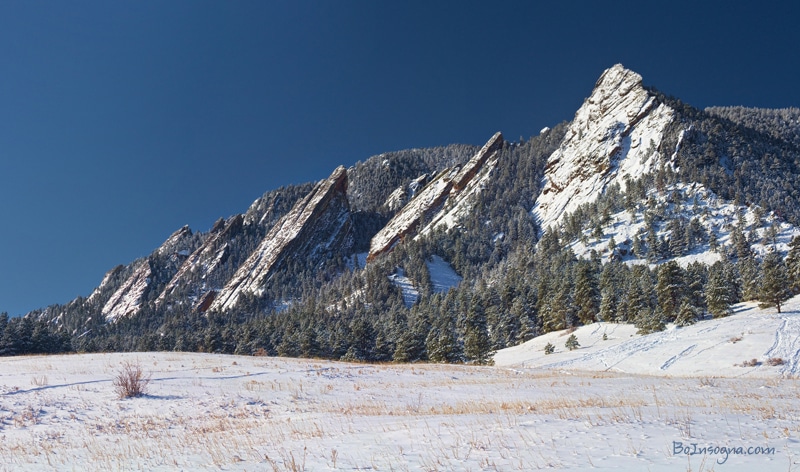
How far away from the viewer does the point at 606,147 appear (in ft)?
503

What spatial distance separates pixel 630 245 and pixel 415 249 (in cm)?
6815

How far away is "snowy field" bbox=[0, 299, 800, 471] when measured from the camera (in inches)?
279

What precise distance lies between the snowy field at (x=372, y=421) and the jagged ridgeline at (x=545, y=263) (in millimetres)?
34408

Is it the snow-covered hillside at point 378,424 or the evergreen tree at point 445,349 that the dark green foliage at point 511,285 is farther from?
the snow-covered hillside at point 378,424

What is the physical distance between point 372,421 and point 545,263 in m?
94.3

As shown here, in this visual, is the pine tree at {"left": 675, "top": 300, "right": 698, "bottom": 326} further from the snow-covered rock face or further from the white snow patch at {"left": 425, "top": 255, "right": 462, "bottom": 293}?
the snow-covered rock face

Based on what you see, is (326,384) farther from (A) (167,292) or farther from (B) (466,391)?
(A) (167,292)

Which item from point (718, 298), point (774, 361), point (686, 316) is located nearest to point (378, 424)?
point (774, 361)

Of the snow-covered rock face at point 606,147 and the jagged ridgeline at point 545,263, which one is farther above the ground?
the snow-covered rock face at point 606,147

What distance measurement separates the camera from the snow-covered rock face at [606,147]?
460 ft

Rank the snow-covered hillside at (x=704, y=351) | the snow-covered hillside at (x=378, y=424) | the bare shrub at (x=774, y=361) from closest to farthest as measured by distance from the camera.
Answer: the snow-covered hillside at (x=378, y=424), the bare shrub at (x=774, y=361), the snow-covered hillside at (x=704, y=351)

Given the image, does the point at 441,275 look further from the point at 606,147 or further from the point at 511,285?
the point at 606,147

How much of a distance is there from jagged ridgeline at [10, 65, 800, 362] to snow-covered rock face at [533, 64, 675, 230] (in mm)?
648

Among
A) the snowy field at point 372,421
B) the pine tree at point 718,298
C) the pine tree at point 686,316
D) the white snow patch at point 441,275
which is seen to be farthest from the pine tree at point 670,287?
the white snow patch at point 441,275
